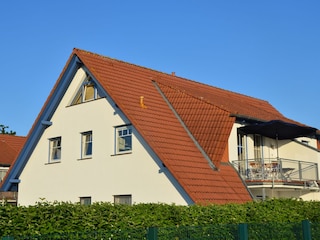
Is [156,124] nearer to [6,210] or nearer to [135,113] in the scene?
[135,113]

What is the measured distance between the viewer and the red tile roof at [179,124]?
18.3m

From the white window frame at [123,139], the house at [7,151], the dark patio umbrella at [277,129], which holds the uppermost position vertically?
the house at [7,151]

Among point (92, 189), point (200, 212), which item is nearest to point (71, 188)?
point (92, 189)

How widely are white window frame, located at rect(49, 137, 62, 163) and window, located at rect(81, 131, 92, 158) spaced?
1.76m

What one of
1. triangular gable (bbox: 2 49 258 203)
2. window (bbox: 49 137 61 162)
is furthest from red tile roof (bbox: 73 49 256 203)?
window (bbox: 49 137 61 162)

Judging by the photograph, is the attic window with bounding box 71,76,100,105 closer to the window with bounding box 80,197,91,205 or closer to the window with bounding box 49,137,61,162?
the window with bounding box 49,137,61,162

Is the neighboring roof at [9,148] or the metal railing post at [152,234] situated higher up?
the neighboring roof at [9,148]

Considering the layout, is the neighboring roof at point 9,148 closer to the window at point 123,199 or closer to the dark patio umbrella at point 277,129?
the window at point 123,199

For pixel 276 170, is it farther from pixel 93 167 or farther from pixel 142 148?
pixel 93 167

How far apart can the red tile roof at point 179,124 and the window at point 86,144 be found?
282cm

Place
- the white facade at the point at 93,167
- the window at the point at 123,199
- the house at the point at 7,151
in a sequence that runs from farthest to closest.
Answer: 1. the house at the point at 7,151
2. the window at the point at 123,199
3. the white facade at the point at 93,167

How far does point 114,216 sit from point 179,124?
1145 centimetres

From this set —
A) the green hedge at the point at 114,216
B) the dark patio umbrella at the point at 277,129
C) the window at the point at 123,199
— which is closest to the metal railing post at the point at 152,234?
the green hedge at the point at 114,216

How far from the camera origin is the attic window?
73.9 feet
